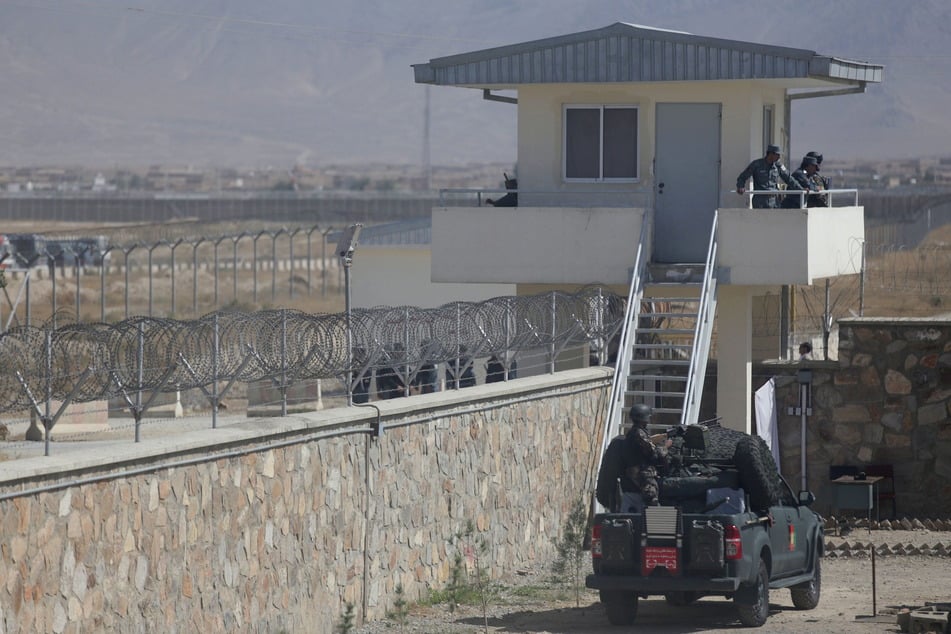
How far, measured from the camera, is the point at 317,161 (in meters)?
191

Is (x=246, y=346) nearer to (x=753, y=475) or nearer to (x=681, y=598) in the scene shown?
(x=753, y=475)

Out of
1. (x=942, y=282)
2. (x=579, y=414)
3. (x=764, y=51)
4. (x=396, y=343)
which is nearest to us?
(x=396, y=343)

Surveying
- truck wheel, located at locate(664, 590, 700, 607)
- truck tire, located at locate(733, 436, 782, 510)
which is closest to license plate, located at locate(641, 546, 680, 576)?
truck tire, located at locate(733, 436, 782, 510)

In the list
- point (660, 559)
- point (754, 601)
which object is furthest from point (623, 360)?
point (660, 559)

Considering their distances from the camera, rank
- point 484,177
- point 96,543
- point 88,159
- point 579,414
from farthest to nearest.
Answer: point 88,159 → point 484,177 → point 579,414 → point 96,543

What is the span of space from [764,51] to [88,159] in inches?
6742

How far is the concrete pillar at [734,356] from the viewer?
931 inches

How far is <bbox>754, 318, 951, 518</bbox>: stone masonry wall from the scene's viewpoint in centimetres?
2406

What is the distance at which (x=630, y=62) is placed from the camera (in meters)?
23.1

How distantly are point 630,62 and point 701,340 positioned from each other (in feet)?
14.7

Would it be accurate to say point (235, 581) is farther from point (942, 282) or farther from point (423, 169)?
point (423, 169)

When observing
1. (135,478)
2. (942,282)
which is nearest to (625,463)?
(135,478)

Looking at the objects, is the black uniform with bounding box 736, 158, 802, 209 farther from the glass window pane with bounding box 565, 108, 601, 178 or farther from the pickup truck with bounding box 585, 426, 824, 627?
the pickup truck with bounding box 585, 426, 824, 627

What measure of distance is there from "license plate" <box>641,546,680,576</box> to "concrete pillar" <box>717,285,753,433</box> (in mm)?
10006
